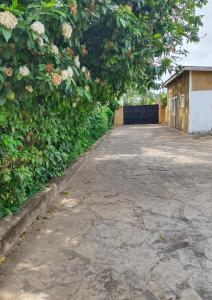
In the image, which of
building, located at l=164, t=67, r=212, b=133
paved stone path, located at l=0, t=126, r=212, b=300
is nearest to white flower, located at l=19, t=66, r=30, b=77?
paved stone path, located at l=0, t=126, r=212, b=300

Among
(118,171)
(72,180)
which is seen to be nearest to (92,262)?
(72,180)

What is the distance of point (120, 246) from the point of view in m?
3.51

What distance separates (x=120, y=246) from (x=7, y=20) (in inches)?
100.0

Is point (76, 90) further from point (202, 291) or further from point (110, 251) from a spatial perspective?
point (202, 291)

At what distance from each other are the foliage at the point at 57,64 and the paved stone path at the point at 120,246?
740 mm

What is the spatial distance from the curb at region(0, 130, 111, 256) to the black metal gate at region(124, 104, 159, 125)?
25225 millimetres

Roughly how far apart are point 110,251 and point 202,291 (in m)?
1.06

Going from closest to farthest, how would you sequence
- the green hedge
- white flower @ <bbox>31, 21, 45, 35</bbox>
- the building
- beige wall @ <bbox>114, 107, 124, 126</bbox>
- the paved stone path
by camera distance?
white flower @ <bbox>31, 21, 45, 35</bbox> → the paved stone path → the green hedge → the building → beige wall @ <bbox>114, 107, 124, 126</bbox>

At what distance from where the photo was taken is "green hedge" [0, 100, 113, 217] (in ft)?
10.7

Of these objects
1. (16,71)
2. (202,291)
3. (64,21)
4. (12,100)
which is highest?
(64,21)

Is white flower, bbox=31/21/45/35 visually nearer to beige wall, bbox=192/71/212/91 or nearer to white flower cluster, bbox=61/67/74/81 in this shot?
white flower cluster, bbox=61/67/74/81

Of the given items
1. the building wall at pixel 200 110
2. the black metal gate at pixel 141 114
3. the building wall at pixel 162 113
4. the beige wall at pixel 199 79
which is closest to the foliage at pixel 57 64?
the building wall at pixel 200 110

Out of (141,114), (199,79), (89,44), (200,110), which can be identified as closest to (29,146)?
(89,44)

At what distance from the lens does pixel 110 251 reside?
3393 mm
